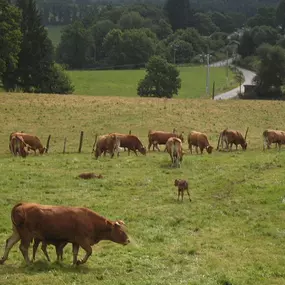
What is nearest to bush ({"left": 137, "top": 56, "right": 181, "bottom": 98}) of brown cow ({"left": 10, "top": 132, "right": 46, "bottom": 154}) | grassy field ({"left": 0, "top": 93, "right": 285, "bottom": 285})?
grassy field ({"left": 0, "top": 93, "right": 285, "bottom": 285})

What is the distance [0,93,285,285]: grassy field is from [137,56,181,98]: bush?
145ft

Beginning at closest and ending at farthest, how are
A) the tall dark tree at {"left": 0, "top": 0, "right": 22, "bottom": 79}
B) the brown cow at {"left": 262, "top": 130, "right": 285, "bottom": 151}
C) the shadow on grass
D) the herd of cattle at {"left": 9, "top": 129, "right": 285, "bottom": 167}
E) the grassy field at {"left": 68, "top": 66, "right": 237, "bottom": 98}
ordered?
the shadow on grass < the herd of cattle at {"left": 9, "top": 129, "right": 285, "bottom": 167} < the brown cow at {"left": 262, "top": 130, "right": 285, "bottom": 151} < the tall dark tree at {"left": 0, "top": 0, "right": 22, "bottom": 79} < the grassy field at {"left": 68, "top": 66, "right": 237, "bottom": 98}

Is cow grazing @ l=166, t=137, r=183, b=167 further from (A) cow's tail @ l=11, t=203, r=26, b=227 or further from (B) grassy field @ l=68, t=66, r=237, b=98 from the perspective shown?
(B) grassy field @ l=68, t=66, r=237, b=98

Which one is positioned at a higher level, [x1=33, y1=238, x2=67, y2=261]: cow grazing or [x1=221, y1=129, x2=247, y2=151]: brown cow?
[x1=33, y1=238, x2=67, y2=261]: cow grazing

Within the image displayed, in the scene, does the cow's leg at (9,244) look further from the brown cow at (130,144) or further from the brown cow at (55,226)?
the brown cow at (130,144)

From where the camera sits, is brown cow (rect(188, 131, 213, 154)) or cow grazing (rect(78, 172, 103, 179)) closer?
cow grazing (rect(78, 172, 103, 179))

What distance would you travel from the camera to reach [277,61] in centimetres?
9150

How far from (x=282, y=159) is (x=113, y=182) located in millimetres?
10751

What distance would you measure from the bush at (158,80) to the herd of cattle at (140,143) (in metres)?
47.7

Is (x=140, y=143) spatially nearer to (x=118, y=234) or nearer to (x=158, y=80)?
(x=118, y=234)

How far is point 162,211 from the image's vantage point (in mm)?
19828

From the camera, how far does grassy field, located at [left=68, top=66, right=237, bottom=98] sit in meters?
90.4

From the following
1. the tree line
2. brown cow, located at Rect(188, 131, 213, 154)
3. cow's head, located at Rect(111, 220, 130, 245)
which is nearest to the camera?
cow's head, located at Rect(111, 220, 130, 245)

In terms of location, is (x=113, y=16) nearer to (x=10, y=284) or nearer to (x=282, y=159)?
(x=282, y=159)
